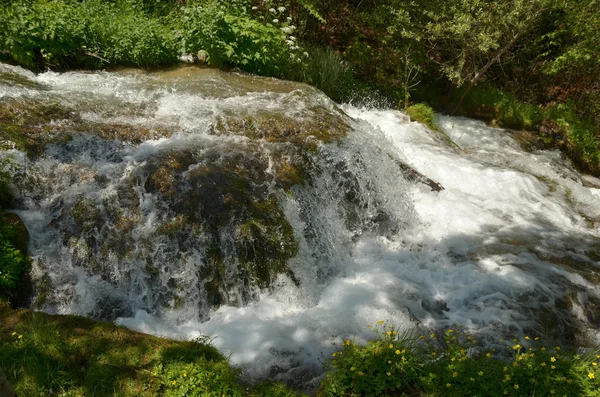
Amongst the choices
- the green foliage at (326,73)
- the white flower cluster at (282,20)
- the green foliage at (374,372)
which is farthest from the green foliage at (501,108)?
the green foliage at (374,372)

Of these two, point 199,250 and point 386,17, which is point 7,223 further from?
point 386,17

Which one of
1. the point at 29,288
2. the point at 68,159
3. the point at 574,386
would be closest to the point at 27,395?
the point at 29,288

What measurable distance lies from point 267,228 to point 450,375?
2.80 meters

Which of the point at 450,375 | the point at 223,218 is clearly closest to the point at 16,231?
the point at 223,218

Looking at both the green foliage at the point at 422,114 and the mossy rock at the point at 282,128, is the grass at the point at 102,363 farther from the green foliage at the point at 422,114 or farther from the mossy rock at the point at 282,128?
the green foliage at the point at 422,114

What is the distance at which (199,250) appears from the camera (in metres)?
5.11

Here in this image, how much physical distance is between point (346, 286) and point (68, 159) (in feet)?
12.9

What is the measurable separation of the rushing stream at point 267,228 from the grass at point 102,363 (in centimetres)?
60

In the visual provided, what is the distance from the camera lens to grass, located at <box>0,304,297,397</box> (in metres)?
3.35

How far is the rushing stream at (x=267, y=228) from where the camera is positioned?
189 inches

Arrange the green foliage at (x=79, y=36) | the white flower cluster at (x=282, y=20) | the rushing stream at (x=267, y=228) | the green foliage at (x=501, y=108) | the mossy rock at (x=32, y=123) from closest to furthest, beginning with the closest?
1. the rushing stream at (x=267, y=228)
2. the mossy rock at (x=32, y=123)
3. the green foliage at (x=79, y=36)
4. the white flower cluster at (x=282, y=20)
5. the green foliage at (x=501, y=108)

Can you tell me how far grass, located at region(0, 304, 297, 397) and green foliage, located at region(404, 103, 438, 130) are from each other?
308 inches

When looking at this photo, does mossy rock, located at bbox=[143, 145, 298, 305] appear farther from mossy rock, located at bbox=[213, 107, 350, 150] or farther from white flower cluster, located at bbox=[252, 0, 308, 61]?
white flower cluster, located at bbox=[252, 0, 308, 61]

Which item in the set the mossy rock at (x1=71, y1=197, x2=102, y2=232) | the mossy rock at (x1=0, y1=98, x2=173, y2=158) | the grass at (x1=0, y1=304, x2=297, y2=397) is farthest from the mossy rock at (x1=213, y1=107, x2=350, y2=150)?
the grass at (x1=0, y1=304, x2=297, y2=397)
